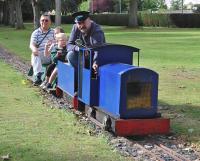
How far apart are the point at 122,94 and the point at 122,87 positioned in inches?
4.3

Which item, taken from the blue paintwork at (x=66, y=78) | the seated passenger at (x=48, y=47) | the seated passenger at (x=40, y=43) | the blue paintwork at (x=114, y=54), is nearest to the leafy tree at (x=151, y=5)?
the seated passenger at (x=40, y=43)

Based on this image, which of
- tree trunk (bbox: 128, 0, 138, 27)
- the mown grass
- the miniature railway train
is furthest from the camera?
tree trunk (bbox: 128, 0, 138, 27)

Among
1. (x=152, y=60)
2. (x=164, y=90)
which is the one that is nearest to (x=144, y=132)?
(x=164, y=90)

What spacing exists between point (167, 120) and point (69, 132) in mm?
1542

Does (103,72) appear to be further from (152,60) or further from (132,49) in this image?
(152,60)

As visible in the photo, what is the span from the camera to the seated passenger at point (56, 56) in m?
12.6

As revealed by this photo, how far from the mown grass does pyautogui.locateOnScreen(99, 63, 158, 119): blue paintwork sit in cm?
53

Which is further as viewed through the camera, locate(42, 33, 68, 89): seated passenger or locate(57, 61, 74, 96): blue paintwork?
locate(42, 33, 68, 89): seated passenger

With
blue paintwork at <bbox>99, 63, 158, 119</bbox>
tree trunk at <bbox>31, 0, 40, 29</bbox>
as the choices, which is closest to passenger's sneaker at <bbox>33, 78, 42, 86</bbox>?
blue paintwork at <bbox>99, 63, 158, 119</bbox>

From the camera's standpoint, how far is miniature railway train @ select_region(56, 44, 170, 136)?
28.6 ft

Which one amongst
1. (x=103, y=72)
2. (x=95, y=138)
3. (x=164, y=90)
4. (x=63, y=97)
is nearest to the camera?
(x=95, y=138)

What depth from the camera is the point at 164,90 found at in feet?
46.5

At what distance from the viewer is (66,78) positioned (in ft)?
38.1

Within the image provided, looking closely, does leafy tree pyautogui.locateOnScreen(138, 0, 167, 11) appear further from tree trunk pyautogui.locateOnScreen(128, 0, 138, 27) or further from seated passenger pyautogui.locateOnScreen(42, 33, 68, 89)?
seated passenger pyautogui.locateOnScreen(42, 33, 68, 89)
